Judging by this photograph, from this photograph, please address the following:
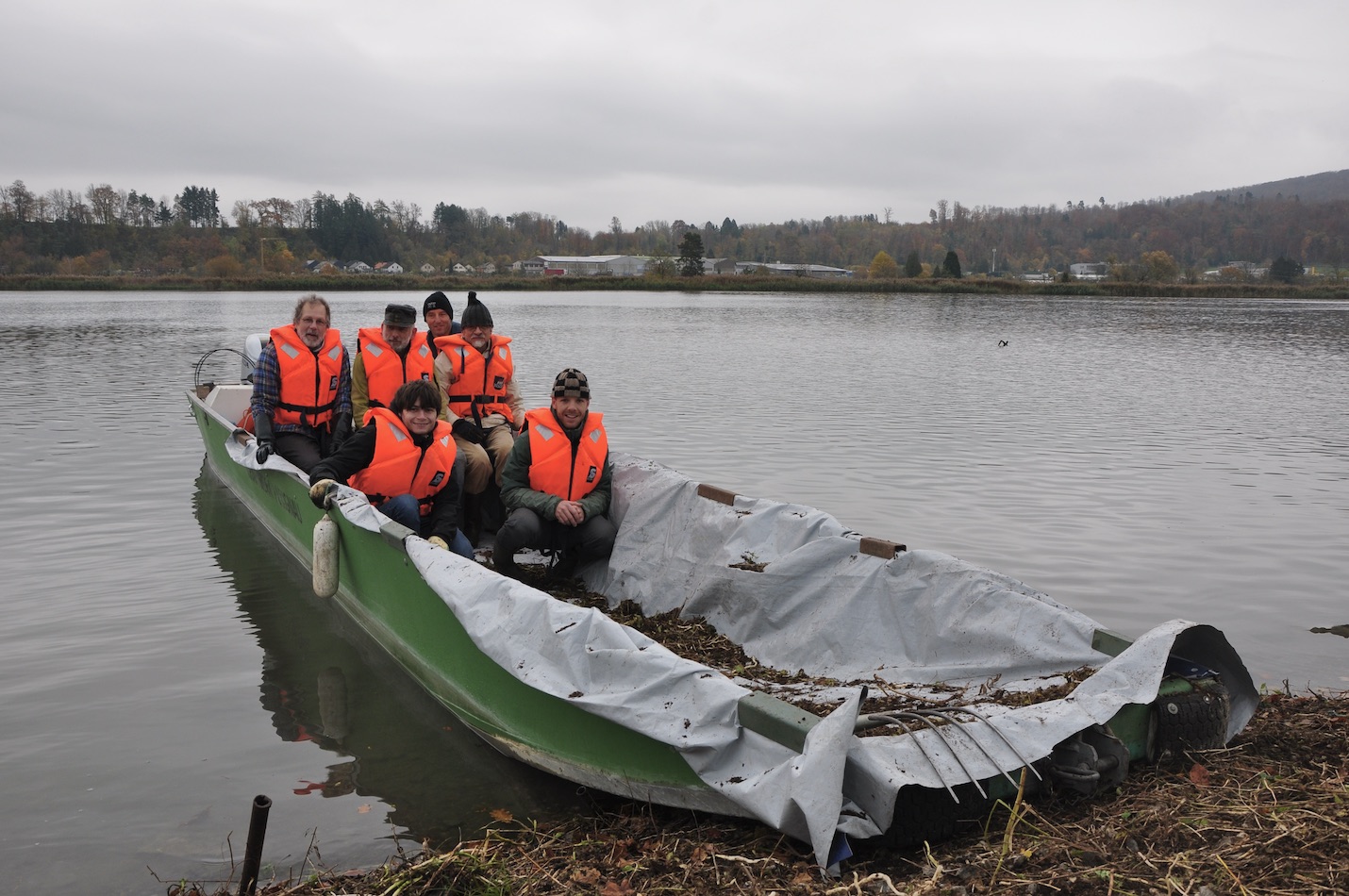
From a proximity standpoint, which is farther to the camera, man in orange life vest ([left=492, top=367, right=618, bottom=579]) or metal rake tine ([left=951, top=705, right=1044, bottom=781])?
man in orange life vest ([left=492, top=367, right=618, bottom=579])

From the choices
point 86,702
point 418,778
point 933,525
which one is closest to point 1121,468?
point 933,525

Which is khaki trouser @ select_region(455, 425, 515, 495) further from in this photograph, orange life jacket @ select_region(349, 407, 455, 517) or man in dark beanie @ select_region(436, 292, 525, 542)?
orange life jacket @ select_region(349, 407, 455, 517)

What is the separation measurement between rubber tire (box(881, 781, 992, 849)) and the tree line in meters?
76.8

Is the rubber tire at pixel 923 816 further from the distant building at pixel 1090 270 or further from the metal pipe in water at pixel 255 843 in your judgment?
the distant building at pixel 1090 270

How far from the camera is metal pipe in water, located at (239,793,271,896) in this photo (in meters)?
2.64

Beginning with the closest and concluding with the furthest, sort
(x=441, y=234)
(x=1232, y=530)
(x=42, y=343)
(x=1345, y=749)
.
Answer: (x=1345, y=749) → (x=1232, y=530) → (x=42, y=343) → (x=441, y=234)

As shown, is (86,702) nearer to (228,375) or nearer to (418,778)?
(418,778)

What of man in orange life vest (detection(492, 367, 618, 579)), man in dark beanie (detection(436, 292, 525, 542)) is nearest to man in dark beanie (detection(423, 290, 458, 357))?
man in dark beanie (detection(436, 292, 525, 542))

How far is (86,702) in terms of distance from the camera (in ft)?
16.1

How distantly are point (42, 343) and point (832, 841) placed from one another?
1033 inches

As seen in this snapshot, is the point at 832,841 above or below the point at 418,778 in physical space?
above

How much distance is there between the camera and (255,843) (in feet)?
9.23

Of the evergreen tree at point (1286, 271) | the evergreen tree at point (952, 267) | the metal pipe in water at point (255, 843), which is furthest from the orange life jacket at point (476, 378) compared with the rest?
the evergreen tree at point (1286, 271)

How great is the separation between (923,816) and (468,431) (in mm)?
4561
